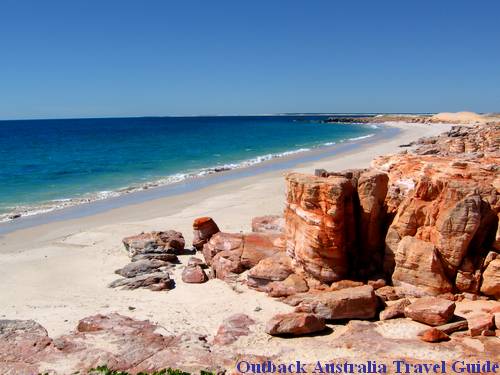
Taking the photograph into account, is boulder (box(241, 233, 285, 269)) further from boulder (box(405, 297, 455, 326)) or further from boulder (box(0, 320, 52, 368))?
boulder (box(0, 320, 52, 368))

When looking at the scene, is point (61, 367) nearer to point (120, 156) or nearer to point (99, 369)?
point (99, 369)

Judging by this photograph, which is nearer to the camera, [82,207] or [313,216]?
[313,216]

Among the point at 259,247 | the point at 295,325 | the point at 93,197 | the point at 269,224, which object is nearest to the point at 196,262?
the point at 259,247

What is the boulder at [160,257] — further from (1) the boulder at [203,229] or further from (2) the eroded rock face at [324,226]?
(2) the eroded rock face at [324,226]

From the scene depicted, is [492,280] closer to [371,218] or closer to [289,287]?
[371,218]

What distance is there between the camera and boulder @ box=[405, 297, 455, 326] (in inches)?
333

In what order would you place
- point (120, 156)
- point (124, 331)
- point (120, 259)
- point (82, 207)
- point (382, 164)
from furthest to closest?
point (120, 156) < point (82, 207) < point (120, 259) < point (382, 164) < point (124, 331)

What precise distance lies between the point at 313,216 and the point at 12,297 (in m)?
7.40

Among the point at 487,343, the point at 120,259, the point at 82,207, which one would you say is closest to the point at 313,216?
the point at 487,343

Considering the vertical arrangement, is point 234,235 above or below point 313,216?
below

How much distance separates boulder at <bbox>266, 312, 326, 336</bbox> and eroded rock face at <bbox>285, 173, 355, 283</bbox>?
181 cm

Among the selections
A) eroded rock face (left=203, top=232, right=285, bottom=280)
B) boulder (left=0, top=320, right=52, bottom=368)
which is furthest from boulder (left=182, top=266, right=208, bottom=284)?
boulder (left=0, top=320, right=52, bottom=368)

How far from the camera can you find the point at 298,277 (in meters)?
10.6

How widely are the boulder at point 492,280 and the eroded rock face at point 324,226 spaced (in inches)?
107
